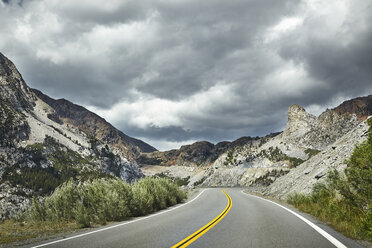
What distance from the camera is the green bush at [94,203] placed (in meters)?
11.1

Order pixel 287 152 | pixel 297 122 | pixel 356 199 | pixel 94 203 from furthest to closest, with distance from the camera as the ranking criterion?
pixel 297 122
pixel 287 152
pixel 94 203
pixel 356 199

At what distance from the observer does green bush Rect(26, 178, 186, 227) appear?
11.1 metres

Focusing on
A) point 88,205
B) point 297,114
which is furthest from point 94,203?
point 297,114

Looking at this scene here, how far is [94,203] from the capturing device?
11789mm

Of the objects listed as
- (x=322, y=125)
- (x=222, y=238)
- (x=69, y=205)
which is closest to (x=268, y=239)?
(x=222, y=238)

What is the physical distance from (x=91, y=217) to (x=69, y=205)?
217 cm

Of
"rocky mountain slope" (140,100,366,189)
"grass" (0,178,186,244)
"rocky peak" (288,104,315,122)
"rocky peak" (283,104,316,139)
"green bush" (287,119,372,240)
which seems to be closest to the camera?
"green bush" (287,119,372,240)

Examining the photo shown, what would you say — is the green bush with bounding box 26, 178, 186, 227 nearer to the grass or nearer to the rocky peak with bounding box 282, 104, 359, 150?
the grass

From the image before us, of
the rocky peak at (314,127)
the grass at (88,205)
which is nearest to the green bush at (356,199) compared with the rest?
the grass at (88,205)

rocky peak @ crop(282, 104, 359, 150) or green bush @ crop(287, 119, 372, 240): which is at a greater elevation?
rocky peak @ crop(282, 104, 359, 150)

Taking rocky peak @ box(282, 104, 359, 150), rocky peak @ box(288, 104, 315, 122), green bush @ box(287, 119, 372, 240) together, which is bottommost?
green bush @ box(287, 119, 372, 240)

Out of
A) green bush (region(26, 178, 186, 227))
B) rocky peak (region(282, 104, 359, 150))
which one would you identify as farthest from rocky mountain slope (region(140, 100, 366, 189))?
green bush (region(26, 178, 186, 227))

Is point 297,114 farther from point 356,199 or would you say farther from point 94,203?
point 94,203

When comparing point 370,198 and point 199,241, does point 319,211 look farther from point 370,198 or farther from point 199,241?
point 199,241
